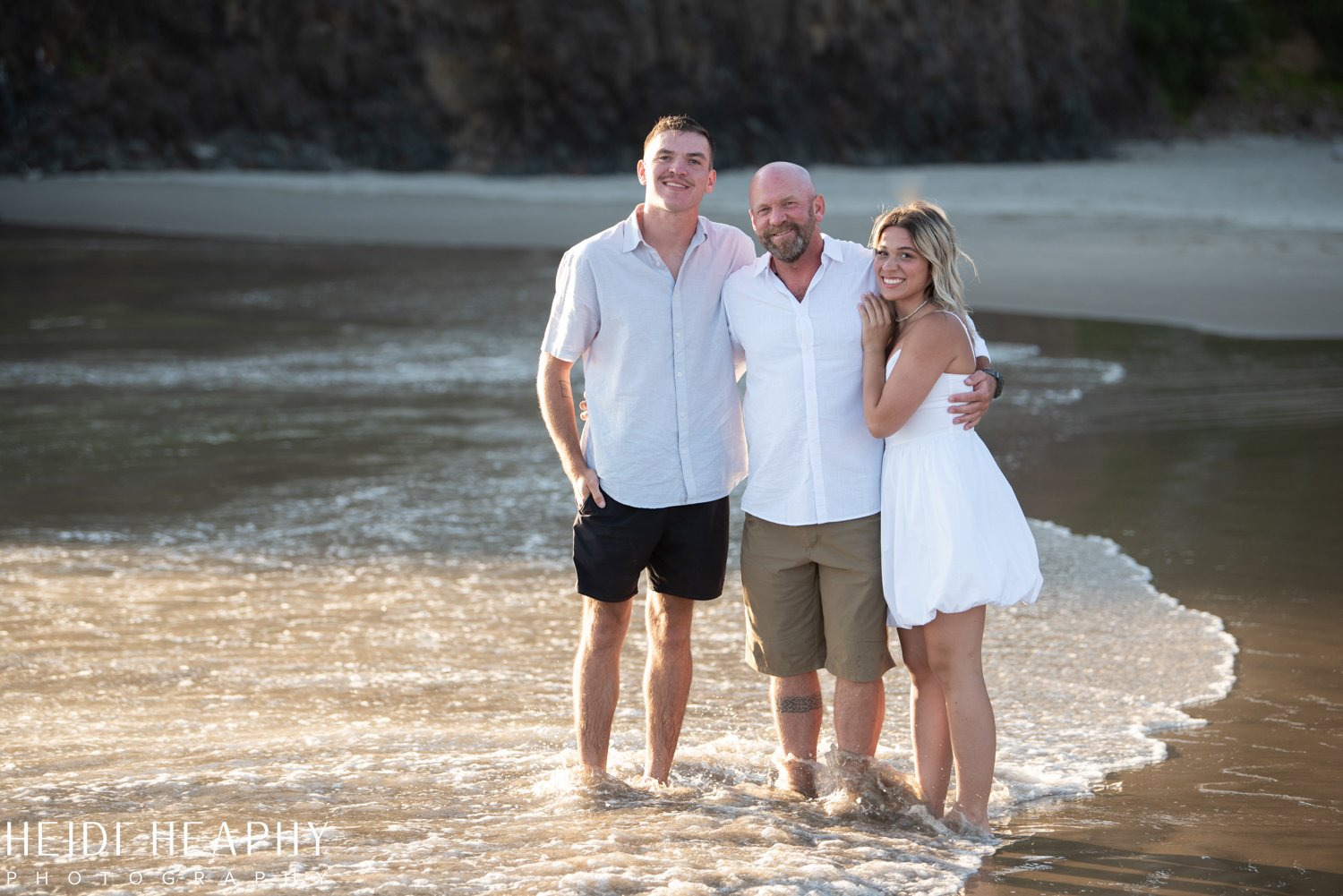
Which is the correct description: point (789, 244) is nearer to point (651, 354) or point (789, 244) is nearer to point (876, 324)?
point (876, 324)

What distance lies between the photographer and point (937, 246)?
333 cm

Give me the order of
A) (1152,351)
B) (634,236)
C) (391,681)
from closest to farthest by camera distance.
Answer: (634,236), (391,681), (1152,351)

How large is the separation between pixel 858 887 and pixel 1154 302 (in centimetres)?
1029

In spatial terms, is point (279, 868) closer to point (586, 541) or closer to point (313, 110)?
point (586, 541)

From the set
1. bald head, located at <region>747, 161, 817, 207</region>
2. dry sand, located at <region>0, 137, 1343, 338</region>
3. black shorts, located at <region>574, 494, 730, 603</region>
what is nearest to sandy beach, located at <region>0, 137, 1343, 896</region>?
dry sand, located at <region>0, 137, 1343, 338</region>

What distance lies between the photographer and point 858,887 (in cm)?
316

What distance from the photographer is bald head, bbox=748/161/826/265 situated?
3.40m

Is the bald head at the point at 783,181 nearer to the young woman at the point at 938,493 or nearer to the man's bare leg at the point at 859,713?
the young woman at the point at 938,493

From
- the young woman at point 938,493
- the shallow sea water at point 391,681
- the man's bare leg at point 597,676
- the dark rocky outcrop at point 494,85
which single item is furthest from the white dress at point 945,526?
the dark rocky outcrop at point 494,85

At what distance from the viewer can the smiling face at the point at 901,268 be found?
3.35 meters

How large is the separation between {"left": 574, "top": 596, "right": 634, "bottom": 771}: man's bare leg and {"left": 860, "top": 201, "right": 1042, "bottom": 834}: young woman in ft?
2.42

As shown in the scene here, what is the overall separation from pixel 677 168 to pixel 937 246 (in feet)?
2.17

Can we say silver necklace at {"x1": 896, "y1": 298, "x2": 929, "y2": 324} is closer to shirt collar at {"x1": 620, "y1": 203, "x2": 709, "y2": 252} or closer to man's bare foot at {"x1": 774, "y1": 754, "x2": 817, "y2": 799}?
shirt collar at {"x1": 620, "y1": 203, "x2": 709, "y2": 252}

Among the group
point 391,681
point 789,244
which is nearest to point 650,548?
point 789,244
